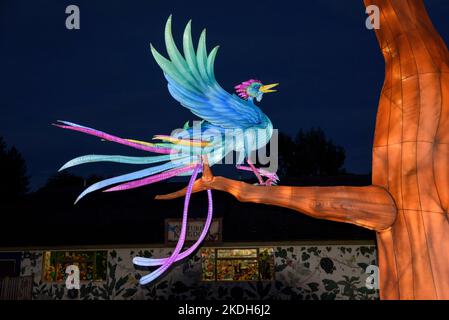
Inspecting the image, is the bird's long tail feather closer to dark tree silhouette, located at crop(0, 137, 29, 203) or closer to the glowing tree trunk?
the glowing tree trunk

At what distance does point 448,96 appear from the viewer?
423 centimetres

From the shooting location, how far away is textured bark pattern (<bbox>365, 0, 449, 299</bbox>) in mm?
4035

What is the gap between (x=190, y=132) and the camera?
222 inches

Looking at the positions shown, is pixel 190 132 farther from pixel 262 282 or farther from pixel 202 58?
pixel 262 282

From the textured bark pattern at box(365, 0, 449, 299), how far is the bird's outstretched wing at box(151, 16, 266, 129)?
1762mm

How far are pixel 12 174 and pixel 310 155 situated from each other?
87.5 ft

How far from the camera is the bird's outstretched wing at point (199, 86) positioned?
5273mm

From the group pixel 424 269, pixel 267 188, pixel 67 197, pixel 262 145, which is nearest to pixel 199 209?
pixel 67 197

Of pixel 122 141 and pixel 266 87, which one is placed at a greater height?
pixel 266 87

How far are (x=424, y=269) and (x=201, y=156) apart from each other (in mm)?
2616

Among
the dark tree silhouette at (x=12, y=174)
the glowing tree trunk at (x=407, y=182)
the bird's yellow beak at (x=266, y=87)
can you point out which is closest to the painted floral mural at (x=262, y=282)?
the bird's yellow beak at (x=266, y=87)

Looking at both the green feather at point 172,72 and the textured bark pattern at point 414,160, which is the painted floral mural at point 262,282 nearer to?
the textured bark pattern at point 414,160

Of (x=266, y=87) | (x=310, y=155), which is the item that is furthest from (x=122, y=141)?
(x=310, y=155)

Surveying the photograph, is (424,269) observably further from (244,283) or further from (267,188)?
(244,283)
